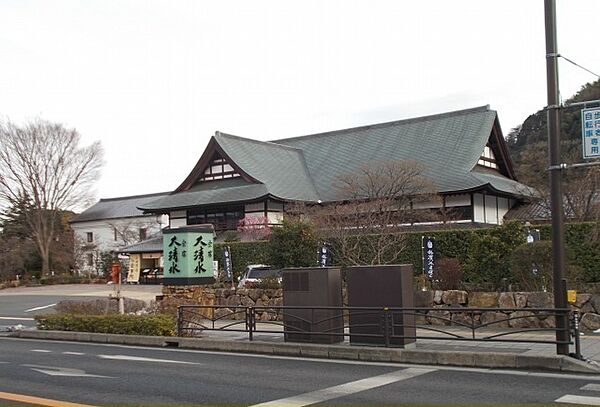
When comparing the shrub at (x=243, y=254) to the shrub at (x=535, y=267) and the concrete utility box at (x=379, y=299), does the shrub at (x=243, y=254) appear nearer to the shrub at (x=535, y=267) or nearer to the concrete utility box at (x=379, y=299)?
the shrub at (x=535, y=267)

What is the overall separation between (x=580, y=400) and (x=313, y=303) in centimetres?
659

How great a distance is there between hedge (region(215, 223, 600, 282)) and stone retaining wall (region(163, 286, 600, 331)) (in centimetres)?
266

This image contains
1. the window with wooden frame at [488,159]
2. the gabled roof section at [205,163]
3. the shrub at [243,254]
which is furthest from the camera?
the gabled roof section at [205,163]

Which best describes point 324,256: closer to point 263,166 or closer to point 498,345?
point 498,345

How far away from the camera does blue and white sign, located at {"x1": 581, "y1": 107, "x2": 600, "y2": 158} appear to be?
10793 mm

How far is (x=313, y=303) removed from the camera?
45.0 ft

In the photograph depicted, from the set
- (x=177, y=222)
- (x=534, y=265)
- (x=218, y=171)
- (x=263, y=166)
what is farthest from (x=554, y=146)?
(x=177, y=222)

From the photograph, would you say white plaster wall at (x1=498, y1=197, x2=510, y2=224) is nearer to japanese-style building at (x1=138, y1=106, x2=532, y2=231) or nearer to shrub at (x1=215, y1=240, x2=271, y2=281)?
japanese-style building at (x1=138, y1=106, x2=532, y2=231)

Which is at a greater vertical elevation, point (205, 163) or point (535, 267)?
point (205, 163)

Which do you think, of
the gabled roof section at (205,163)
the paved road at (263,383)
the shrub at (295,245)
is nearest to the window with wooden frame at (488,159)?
the gabled roof section at (205,163)

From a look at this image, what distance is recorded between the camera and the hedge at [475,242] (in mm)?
19078

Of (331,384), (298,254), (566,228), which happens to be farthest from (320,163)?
(331,384)

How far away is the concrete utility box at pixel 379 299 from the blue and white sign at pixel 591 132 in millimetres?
4040

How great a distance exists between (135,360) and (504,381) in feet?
23.5
